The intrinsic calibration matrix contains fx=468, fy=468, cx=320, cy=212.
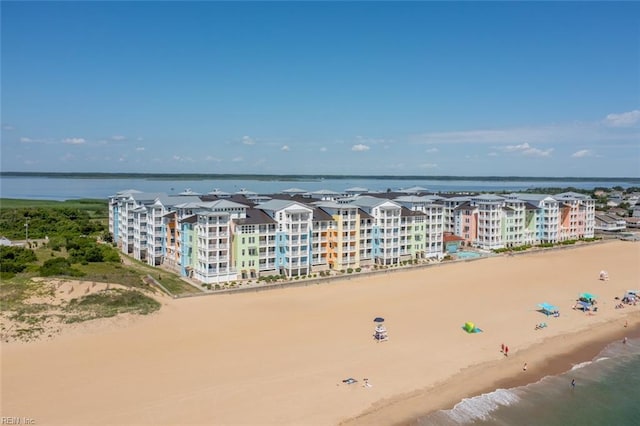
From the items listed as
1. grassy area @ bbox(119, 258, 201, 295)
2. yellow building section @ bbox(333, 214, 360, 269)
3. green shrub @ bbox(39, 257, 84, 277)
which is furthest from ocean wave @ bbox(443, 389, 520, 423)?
green shrub @ bbox(39, 257, 84, 277)

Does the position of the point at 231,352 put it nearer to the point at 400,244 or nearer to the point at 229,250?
the point at 229,250

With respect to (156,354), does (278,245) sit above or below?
above

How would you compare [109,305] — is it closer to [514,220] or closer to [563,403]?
[563,403]

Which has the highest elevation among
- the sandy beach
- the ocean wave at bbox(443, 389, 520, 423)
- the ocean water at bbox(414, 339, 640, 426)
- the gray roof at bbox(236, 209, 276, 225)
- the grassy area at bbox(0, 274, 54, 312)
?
the gray roof at bbox(236, 209, 276, 225)

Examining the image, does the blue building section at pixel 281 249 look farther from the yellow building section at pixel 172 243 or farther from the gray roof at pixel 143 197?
the gray roof at pixel 143 197

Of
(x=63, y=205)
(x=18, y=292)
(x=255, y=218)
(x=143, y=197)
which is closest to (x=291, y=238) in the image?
(x=255, y=218)

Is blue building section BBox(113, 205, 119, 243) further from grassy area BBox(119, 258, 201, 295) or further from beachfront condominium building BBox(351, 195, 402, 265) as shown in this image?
beachfront condominium building BBox(351, 195, 402, 265)

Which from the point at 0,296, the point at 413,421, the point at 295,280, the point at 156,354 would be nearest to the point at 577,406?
the point at 413,421
